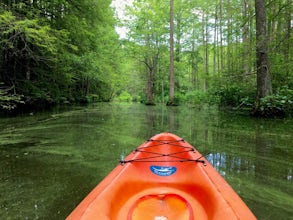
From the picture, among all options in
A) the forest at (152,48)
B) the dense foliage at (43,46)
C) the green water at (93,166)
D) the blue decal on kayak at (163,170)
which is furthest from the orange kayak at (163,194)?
the dense foliage at (43,46)

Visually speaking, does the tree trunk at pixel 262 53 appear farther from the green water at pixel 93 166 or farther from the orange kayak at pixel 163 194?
the orange kayak at pixel 163 194

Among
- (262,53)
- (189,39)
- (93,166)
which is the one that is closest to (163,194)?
(93,166)

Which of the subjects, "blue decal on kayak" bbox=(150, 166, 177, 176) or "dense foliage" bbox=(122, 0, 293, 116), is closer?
"blue decal on kayak" bbox=(150, 166, 177, 176)

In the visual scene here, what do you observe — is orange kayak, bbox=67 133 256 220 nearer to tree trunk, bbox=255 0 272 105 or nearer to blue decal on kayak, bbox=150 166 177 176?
blue decal on kayak, bbox=150 166 177 176

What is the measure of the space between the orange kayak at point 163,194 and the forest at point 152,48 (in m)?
4.88

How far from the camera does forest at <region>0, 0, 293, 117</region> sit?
21.0 ft

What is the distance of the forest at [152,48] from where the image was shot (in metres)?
6.40

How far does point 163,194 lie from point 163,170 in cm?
39

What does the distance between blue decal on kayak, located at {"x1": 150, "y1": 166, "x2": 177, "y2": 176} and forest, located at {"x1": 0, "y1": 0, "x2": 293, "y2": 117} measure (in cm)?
487

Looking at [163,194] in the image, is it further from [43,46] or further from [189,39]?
[189,39]

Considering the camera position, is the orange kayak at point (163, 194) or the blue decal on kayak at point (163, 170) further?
the blue decal on kayak at point (163, 170)

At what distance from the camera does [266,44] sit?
621 centimetres

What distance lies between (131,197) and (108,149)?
183 cm

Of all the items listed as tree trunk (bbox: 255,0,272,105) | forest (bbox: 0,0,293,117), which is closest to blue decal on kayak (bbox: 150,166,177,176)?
forest (bbox: 0,0,293,117)
